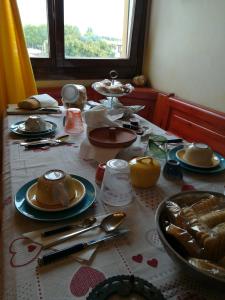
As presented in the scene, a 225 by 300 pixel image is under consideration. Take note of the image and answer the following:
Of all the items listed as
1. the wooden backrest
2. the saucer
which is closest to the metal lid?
the wooden backrest

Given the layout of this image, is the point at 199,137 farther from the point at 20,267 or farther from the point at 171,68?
the point at 20,267

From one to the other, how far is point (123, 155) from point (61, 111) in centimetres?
66

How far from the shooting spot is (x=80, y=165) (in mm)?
868

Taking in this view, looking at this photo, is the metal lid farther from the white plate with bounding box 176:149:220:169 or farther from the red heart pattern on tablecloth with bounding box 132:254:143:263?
the red heart pattern on tablecloth with bounding box 132:254:143:263

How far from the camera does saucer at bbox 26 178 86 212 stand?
0.61 meters

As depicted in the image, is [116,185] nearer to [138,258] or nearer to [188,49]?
[138,258]

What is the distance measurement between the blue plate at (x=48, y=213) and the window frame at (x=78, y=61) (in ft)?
5.17

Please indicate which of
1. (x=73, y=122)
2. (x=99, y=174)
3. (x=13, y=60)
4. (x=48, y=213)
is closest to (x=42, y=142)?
(x=73, y=122)

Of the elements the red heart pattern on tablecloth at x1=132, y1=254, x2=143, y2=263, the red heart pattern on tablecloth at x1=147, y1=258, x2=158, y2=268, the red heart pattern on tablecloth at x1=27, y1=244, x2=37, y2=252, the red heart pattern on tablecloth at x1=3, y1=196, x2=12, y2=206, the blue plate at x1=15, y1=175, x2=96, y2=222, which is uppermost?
the blue plate at x1=15, y1=175, x2=96, y2=222

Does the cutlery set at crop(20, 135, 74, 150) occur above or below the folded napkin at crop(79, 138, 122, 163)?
below

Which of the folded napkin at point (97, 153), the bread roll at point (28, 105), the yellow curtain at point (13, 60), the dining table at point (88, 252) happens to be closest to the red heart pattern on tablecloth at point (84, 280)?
the dining table at point (88, 252)

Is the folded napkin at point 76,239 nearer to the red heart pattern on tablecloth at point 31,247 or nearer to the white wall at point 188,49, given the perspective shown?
the red heart pattern on tablecloth at point 31,247

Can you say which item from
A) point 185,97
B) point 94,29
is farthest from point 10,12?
point 185,97

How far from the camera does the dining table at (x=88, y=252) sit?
0.44 m
